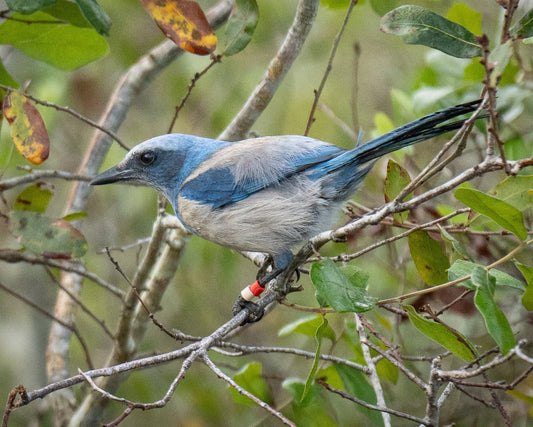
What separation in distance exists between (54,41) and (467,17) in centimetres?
203

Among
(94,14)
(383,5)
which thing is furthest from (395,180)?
(94,14)

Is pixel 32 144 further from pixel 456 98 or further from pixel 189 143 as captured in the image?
pixel 456 98

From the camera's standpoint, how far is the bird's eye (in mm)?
3305

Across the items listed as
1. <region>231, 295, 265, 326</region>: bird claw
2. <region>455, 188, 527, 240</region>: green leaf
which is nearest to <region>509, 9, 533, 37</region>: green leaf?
<region>455, 188, 527, 240</region>: green leaf

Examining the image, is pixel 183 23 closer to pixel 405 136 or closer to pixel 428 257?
pixel 405 136

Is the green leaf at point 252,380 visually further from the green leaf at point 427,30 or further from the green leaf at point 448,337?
the green leaf at point 427,30

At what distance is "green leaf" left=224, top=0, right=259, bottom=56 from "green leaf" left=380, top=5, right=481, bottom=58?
0.80 meters

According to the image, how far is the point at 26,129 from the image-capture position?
8.29 feet

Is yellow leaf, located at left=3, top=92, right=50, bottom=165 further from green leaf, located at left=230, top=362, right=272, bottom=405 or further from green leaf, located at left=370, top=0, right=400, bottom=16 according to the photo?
green leaf, located at left=370, top=0, right=400, bottom=16

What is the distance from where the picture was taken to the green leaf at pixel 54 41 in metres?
2.88

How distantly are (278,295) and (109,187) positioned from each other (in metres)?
3.66

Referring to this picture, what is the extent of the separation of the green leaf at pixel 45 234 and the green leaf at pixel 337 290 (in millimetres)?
1244

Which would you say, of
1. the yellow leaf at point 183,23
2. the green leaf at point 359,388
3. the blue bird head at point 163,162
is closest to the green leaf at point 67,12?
the yellow leaf at point 183,23

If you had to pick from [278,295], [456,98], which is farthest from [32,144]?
[456,98]
